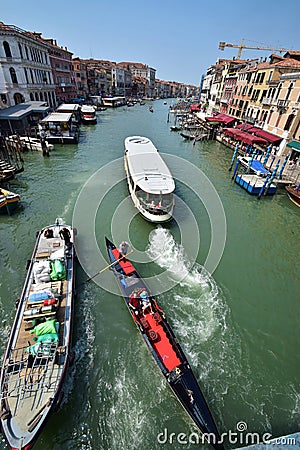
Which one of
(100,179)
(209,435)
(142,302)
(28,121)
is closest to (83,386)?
(142,302)

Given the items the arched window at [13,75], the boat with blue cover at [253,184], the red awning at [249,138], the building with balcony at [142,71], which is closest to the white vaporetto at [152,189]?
the boat with blue cover at [253,184]

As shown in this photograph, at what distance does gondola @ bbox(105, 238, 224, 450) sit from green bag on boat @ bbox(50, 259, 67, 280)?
8.98 ft

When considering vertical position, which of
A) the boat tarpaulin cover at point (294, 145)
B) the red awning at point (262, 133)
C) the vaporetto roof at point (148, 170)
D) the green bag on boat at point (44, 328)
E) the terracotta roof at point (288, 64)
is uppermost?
the terracotta roof at point (288, 64)

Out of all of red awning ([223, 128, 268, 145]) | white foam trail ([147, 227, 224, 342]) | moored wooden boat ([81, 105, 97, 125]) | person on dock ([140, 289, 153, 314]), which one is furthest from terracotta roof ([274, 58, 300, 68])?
person on dock ([140, 289, 153, 314])

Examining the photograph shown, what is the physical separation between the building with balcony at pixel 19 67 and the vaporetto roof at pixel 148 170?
30.8m

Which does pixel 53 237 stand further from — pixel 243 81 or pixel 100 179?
pixel 243 81

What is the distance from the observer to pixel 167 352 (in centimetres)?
893

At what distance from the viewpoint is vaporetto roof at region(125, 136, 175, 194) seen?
1734 centimetres

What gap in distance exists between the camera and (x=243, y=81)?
45.8 meters

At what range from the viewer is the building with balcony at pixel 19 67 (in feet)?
125

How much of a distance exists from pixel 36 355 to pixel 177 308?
22.1 ft

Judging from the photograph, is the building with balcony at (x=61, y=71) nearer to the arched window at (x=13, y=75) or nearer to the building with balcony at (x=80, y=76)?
the building with balcony at (x=80, y=76)

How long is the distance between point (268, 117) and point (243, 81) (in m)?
14.9

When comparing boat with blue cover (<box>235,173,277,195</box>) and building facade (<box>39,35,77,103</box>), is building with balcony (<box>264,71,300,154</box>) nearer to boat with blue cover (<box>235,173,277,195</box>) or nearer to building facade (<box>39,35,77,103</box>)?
boat with blue cover (<box>235,173,277,195</box>)
